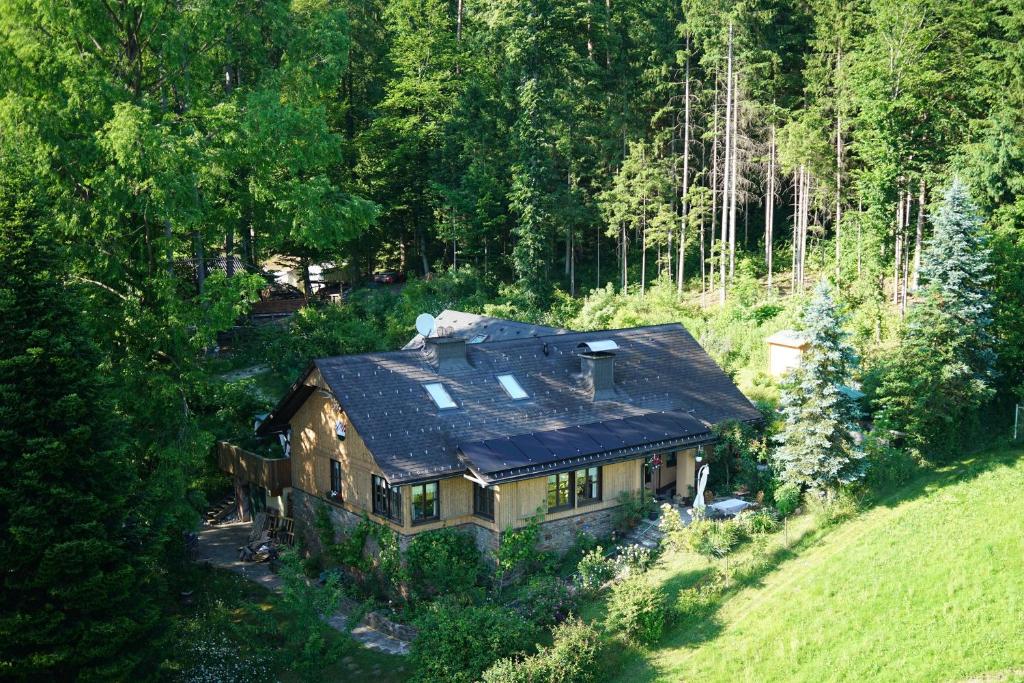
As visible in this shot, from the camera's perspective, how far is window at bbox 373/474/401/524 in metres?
24.0

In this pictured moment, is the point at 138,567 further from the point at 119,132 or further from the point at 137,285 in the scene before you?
the point at 119,132

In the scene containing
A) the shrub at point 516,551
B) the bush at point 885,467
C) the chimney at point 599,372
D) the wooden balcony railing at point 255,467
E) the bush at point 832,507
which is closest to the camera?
the shrub at point 516,551

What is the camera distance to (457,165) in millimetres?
54656

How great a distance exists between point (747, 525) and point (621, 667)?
5975 millimetres

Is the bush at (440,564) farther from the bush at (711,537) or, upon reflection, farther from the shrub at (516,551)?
the bush at (711,537)

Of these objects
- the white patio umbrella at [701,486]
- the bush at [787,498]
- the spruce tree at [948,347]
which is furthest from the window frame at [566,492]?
the spruce tree at [948,347]

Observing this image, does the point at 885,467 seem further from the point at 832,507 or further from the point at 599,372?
the point at 599,372

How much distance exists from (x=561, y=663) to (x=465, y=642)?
211cm

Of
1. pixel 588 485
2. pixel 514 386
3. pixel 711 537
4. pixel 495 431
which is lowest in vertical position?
pixel 711 537

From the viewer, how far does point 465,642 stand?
63.1 feet

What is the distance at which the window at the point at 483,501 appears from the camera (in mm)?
24094

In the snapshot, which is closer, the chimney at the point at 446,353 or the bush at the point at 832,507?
the bush at the point at 832,507

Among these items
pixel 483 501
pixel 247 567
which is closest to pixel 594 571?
pixel 483 501

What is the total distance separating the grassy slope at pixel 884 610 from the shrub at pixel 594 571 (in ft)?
8.07
